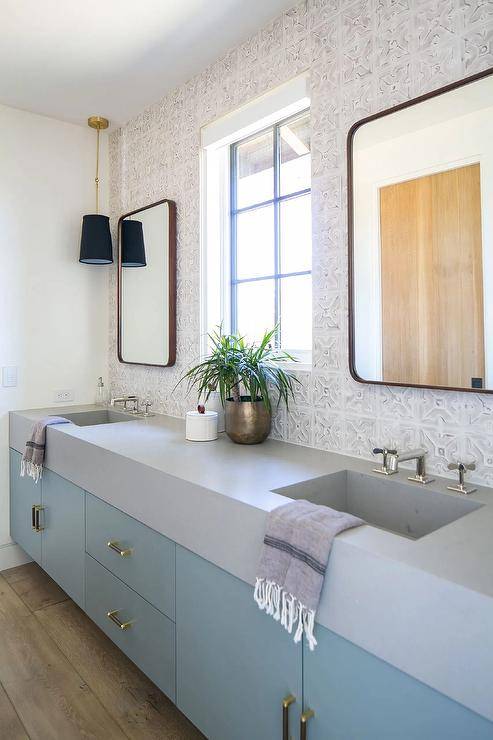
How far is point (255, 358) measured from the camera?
1.93 m

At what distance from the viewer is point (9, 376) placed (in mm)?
2768

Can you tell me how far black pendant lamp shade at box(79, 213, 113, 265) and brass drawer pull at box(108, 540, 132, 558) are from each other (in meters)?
1.66

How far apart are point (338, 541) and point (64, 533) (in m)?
1.60

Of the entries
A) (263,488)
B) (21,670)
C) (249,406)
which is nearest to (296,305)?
(249,406)

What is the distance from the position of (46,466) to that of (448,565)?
1.93 meters

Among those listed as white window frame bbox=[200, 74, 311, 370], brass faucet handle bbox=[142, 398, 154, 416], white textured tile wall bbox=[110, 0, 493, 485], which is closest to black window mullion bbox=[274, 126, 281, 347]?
white window frame bbox=[200, 74, 311, 370]

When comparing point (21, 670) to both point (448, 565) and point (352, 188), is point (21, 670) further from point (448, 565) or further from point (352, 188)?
point (352, 188)

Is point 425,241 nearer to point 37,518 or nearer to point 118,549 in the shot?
point 118,549

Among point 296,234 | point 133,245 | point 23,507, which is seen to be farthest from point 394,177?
point 23,507

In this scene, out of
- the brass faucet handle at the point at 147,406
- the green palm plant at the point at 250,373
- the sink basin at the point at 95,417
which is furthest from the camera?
the sink basin at the point at 95,417

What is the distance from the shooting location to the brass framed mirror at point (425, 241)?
136 centimetres

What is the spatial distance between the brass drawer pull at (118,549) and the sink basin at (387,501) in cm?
67

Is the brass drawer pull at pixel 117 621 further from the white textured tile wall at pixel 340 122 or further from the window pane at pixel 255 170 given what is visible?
the window pane at pixel 255 170

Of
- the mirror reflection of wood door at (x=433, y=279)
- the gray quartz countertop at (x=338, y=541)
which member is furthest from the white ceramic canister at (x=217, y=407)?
the mirror reflection of wood door at (x=433, y=279)
